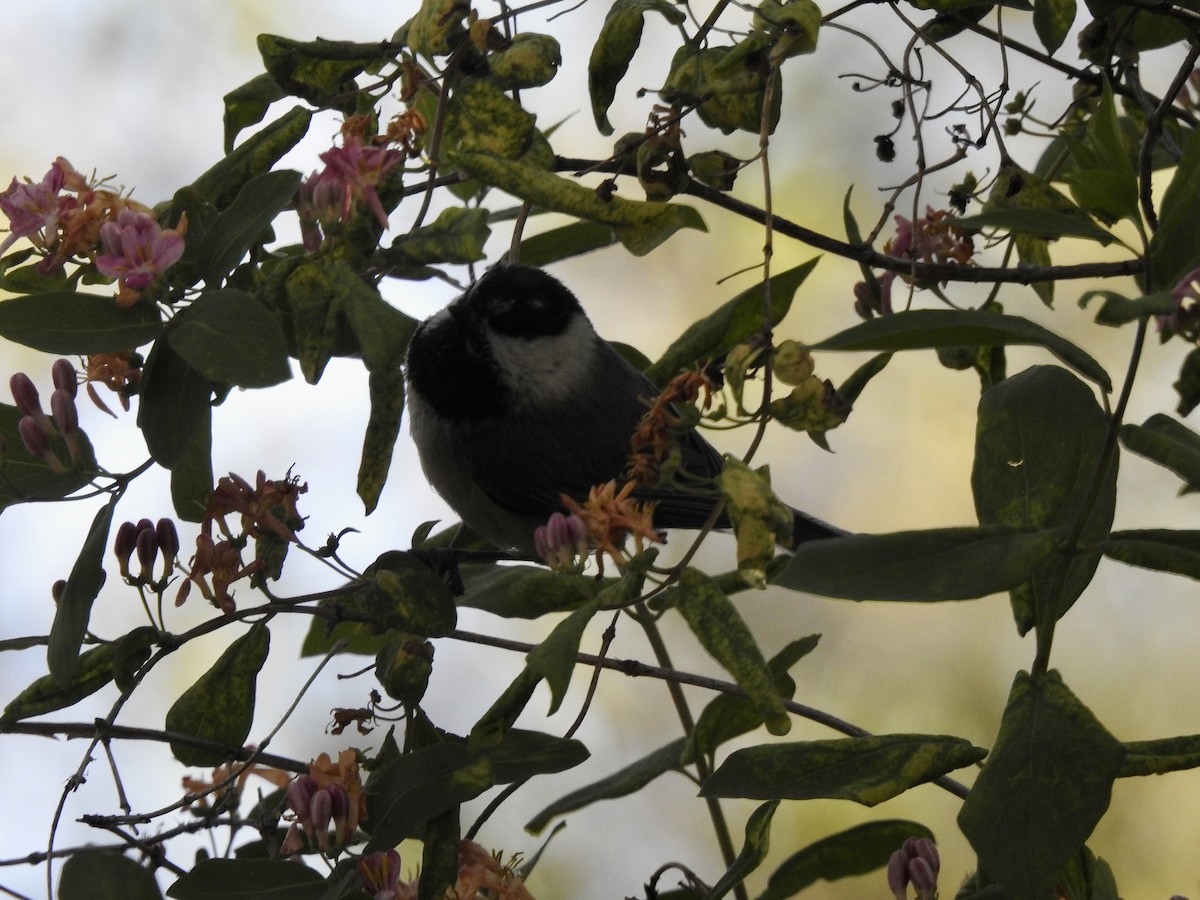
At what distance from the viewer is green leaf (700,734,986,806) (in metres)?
0.73

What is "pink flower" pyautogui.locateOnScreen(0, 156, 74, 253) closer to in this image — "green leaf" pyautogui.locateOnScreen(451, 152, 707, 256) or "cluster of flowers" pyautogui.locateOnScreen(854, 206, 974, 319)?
"green leaf" pyautogui.locateOnScreen(451, 152, 707, 256)

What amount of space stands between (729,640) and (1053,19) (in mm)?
590

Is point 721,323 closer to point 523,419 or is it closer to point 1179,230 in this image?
point 1179,230

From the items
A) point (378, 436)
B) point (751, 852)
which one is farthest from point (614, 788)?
point (378, 436)

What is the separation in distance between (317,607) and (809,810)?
1.34m

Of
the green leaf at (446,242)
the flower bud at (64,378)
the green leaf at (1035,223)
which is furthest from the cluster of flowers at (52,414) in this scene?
the green leaf at (1035,223)

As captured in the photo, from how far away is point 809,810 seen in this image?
2.11 m

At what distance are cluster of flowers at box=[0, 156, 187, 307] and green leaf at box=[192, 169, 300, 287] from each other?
0.02 m

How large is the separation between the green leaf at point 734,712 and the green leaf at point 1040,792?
0.32 m

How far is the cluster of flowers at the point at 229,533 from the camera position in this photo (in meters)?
0.91

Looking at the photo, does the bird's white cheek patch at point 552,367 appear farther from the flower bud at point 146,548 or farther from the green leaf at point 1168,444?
the green leaf at point 1168,444

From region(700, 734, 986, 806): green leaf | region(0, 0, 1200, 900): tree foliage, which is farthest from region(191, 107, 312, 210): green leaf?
region(700, 734, 986, 806): green leaf

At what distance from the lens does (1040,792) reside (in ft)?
2.19

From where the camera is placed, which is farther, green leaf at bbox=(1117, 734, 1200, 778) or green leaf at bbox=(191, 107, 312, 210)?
green leaf at bbox=(191, 107, 312, 210)
